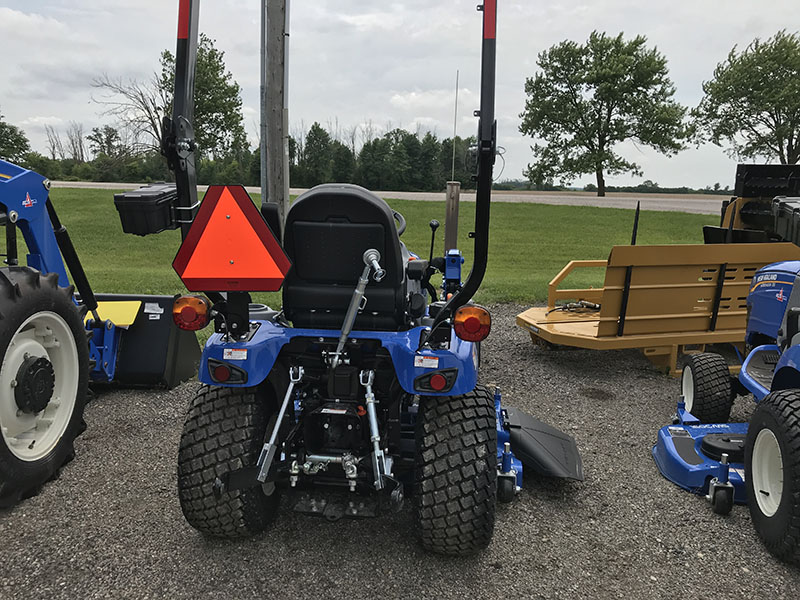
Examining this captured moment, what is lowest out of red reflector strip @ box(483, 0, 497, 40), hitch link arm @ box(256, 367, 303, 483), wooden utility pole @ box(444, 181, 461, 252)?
hitch link arm @ box(256, 367, 303, 483)

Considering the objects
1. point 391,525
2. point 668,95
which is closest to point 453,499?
point 391,525

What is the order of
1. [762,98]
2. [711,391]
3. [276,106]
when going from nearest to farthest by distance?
[711,391] < [276,106] < [762,98]

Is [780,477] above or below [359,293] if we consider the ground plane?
below

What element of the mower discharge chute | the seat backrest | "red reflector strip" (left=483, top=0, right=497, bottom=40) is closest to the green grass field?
the mower discharge chute

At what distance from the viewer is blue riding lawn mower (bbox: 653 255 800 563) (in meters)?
2.76

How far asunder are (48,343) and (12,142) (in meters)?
34.0

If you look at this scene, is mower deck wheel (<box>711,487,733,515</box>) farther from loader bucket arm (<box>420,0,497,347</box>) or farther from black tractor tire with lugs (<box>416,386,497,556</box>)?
loader bucket arm (<box>420,0,497,347</box>)

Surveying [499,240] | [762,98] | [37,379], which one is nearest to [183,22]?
[37,379]

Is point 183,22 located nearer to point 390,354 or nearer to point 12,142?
point 390,354

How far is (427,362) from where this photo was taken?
8.54ft

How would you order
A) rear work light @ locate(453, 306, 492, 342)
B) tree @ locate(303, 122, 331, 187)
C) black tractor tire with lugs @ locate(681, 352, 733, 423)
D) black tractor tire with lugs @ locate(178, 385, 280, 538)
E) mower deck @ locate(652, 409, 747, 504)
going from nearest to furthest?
rear work light @ locate(453, 306, 492, 342)
black tractor tire with lugs @ locate(178, 385, 280, 538)
mower deck @ locate(652, 409, 747, 504)
black tractor tire with lugs @ locate(681, 352, 733, 423)
tree @ locate(303, 122, 331, 187)

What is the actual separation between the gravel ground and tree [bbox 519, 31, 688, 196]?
Answer: 2916 cm

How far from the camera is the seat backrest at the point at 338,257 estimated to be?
267 cm

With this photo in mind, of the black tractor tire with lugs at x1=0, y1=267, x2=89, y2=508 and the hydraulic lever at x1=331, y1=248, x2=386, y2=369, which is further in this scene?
the black tractor tire with lugs at x1=0, y1=267, x2=89, y2=508
